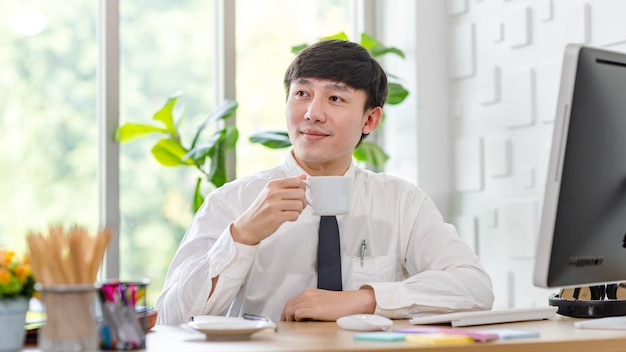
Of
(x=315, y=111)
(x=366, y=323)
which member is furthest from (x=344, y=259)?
(x=366, y=323)

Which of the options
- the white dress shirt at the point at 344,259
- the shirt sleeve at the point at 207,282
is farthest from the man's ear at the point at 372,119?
the shirt sleeve at the point at 207,282

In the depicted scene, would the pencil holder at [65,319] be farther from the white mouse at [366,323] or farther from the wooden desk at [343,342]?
the white mouse at [366,323]

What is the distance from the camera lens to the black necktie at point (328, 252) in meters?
2.09

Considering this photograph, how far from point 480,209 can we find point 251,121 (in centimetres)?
109

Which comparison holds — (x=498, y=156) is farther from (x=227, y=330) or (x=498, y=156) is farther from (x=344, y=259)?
(x=227, y=330)

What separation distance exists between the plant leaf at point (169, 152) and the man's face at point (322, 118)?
1.28m

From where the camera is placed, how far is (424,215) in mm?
2297

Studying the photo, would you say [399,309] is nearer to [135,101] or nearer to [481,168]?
[481,168]

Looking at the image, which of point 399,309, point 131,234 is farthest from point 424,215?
point 131,234

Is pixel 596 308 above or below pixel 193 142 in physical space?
below

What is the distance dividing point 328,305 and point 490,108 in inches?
75.3

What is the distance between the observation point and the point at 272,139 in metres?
3.42

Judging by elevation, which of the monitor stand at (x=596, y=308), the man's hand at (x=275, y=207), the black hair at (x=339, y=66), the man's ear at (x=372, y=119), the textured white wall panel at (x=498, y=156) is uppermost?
the black hair at (x=339, y=66)

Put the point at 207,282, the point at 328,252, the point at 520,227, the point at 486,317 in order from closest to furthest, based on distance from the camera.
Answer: the point at 486,317
the point at 207,282
the point at 328,252
the point at 520,227
